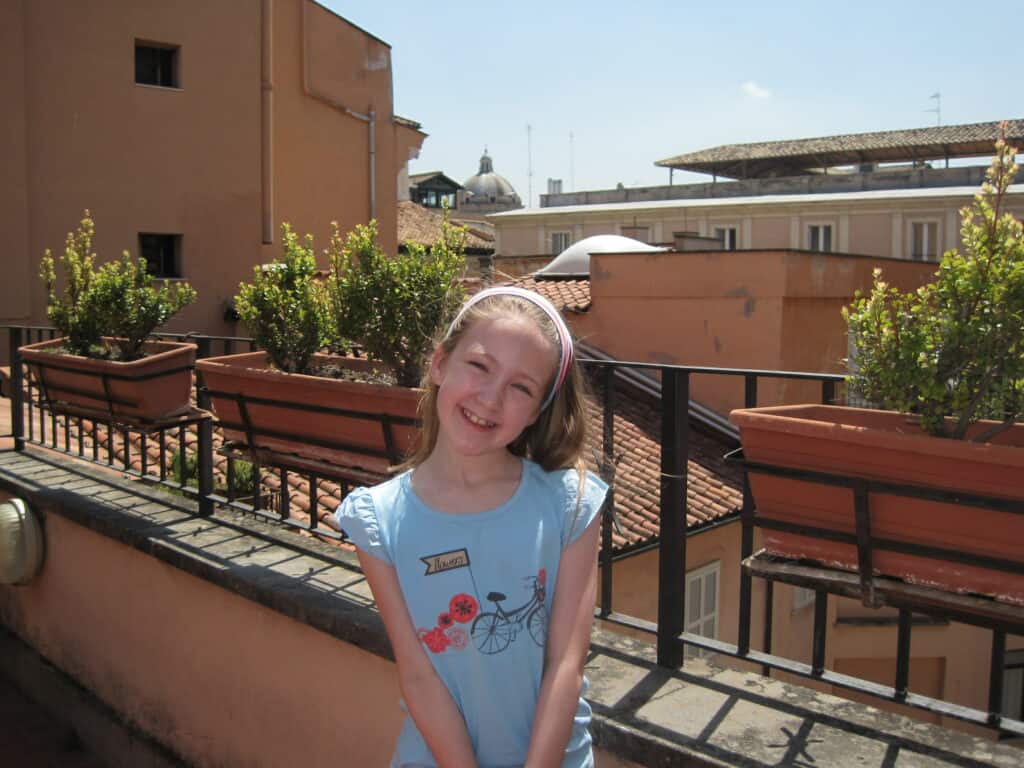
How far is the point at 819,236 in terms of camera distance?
34906 millimetres

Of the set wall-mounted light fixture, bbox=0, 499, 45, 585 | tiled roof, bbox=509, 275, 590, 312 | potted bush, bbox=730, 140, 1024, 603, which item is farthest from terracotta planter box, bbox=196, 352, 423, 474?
tiled roof, bbox=509, 275, 590, 312

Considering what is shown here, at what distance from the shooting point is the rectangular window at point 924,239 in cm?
3278

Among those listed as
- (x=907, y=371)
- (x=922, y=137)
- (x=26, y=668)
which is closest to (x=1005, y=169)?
(x=907, y=371)

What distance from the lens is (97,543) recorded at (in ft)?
13.3

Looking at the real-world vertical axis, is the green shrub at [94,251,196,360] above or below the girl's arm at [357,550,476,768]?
above

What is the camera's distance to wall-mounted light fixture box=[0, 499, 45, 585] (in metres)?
4.40

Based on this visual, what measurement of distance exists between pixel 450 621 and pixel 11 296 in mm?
16027

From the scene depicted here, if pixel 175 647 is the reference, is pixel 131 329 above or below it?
above

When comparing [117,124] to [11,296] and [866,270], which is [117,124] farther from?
[866,270]

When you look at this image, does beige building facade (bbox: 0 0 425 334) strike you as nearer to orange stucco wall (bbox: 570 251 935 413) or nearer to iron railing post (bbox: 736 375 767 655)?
orange stucco wall (bbox: 570 251 935 413)

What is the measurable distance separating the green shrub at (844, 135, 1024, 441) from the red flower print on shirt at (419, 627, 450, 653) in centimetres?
102

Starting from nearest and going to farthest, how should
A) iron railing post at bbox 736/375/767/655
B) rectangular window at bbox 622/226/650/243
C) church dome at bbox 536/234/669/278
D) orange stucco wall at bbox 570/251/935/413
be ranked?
1. iron railing post at bbox 736/375/767/655
2. orange stucco wall at bbox 570/251/935/413
3. church dome at bbox 536/234/669/278
4. rectangular window at bbox 622/226/650/243

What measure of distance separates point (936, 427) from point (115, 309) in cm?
369

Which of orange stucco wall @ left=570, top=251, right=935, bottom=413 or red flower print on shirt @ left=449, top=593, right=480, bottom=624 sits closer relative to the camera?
red flower print on shirt @ left=449, top=593, right=480, bottom=624
